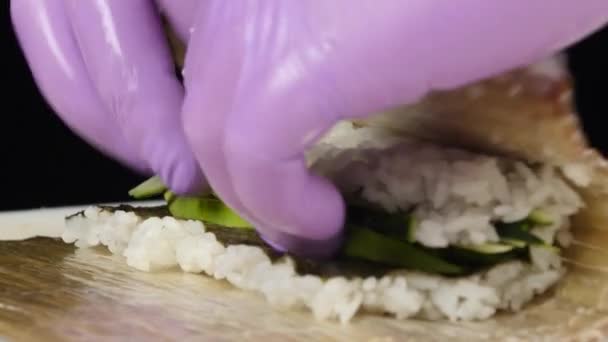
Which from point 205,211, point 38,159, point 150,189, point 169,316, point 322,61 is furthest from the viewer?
point 38,159

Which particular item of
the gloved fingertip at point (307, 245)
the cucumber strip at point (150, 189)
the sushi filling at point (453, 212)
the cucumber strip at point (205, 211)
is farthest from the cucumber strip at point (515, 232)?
the cucumber strip at point (150, 189)

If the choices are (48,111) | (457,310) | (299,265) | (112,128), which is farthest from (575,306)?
(48,111)

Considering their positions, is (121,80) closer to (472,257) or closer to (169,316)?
(169,316)

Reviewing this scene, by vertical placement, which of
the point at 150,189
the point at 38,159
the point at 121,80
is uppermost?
the point at 121,80

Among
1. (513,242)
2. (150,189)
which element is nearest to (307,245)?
(513,242)

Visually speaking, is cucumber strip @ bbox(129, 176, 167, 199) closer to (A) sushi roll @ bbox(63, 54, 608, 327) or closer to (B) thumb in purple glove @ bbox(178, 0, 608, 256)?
(A) sushi roll @ bbox(63, 54, 608, 327)
